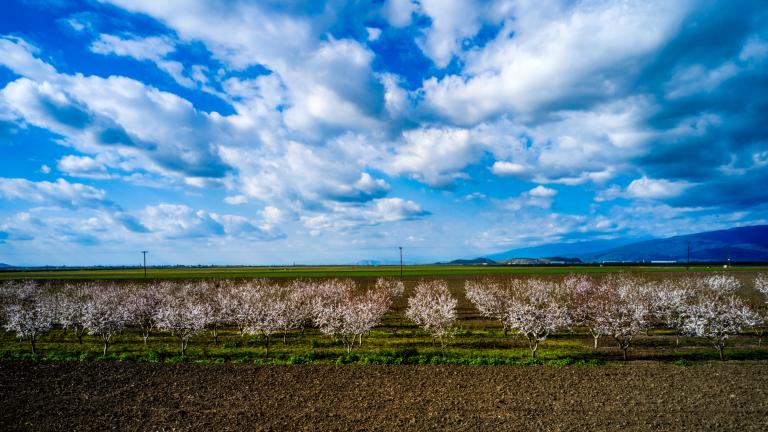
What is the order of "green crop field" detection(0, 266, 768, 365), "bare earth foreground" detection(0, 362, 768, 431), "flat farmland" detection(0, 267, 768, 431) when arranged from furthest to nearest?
"green crop field" detection(0, 266, 768, 365) < "flat farmland" detection(0, 267, 768, 431) < "bare earth foreground" detection(0, 362, 768, 431)

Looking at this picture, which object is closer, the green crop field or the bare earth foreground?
the bare earth foreground

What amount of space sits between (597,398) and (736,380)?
1060 cm

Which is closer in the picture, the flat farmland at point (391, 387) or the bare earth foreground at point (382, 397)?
the bare earth foreground at point (382, 397)

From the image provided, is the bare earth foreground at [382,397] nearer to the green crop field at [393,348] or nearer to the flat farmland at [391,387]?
the flat farmland at [391,387]

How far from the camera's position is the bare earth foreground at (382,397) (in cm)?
1948

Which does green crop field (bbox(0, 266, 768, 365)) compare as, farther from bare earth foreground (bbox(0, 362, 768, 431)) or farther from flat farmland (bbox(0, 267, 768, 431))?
bare earth foreground (bbox(0, 362, 768, 431))

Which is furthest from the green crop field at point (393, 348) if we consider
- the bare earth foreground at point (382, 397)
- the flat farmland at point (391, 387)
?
the bare earth foreground at point (382, 397)

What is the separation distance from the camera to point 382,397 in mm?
23250

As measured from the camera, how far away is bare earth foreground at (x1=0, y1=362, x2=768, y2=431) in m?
19.5

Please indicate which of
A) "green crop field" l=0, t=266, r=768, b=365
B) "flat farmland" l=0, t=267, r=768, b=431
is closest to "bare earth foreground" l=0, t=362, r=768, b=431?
"flat farmland" l=0, t=267, r=768, b=431

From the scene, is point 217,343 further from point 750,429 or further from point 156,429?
point 750,429

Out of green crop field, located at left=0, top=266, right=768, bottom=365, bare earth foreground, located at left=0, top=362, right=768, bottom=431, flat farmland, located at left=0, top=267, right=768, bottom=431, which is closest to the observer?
bare earth foreground, located at left=0, top=362, right=768, bottom=431

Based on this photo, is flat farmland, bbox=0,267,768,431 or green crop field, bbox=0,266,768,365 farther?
green crop field, bbox=0,266,768,365

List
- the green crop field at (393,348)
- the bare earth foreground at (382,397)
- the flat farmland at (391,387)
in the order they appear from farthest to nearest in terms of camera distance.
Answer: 1. the green crop field at (393,348)
2. the flat farmland at (391,387)
3. the bare earth foreground at (382,397)
